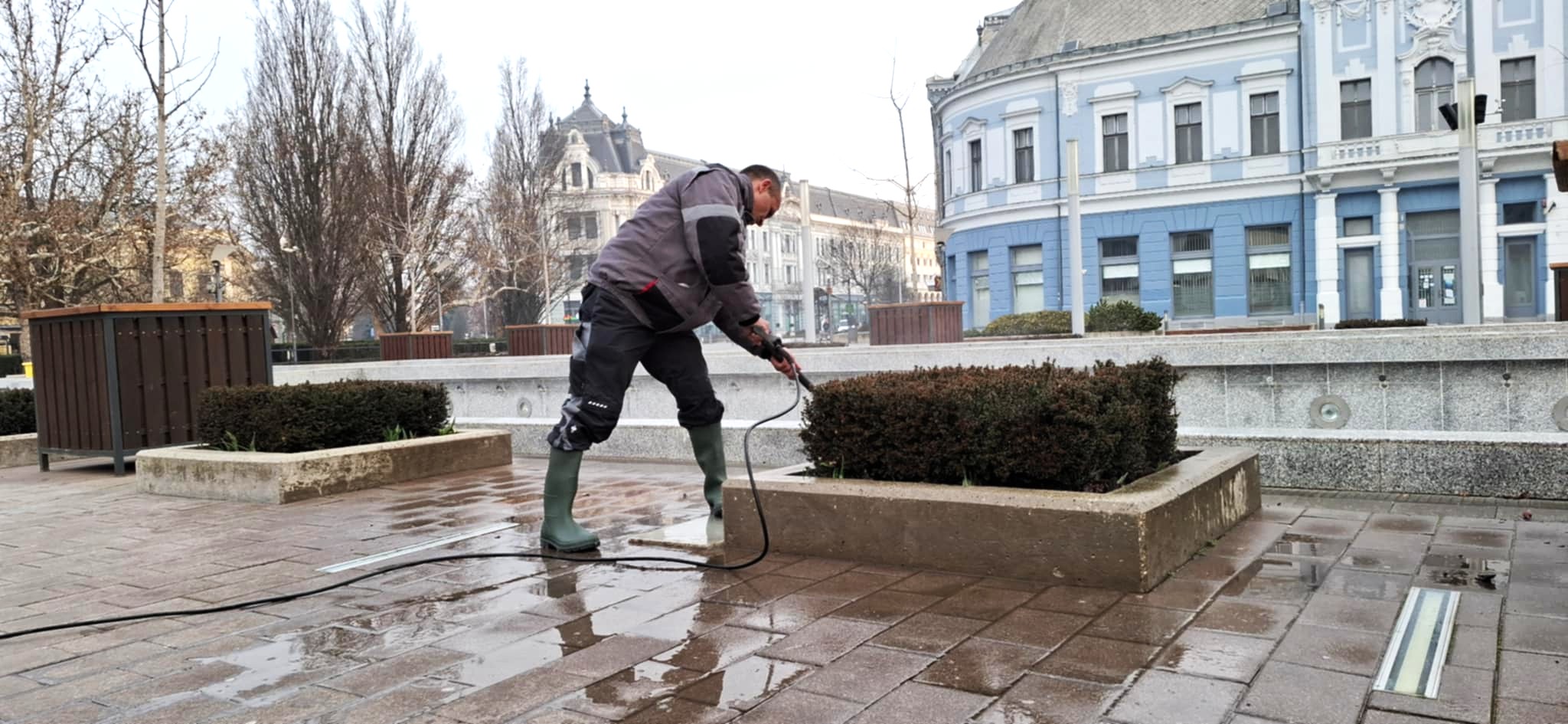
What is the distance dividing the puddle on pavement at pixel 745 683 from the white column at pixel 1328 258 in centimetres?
3248

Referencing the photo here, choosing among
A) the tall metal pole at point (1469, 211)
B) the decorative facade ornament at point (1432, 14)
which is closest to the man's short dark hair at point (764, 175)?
the tall metal pole at point (1469, 211)

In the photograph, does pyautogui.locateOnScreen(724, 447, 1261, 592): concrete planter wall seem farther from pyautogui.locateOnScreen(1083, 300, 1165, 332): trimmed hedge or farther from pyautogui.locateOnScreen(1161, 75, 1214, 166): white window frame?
pyautogui.locateOnScreen(1161, 75, 1214, 166): white window frame

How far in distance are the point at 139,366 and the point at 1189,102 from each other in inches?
1254

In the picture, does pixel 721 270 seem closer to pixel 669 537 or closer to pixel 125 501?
pixel 669 537

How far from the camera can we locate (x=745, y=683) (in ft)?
10.6

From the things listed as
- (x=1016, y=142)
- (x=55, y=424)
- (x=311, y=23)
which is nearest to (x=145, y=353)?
(x=55, y=424)

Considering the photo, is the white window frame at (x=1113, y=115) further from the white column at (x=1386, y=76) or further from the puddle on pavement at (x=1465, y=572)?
the puddle on pavement at (x=1465, y=572)

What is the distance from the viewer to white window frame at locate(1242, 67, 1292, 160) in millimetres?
32812

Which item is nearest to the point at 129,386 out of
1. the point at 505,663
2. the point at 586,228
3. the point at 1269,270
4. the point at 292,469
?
the point at 292,469

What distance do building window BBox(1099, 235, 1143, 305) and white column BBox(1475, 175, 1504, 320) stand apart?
9.24 metres

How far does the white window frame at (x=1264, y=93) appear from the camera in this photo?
108 feet

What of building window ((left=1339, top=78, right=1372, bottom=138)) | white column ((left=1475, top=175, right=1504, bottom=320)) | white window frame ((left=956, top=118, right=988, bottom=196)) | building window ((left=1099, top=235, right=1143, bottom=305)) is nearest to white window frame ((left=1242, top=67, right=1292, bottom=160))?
building window ((left=1339, top=78, right=1372, bottom=138))

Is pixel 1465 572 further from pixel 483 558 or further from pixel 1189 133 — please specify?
pixel 1189 133

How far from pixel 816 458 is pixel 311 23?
33.9m
